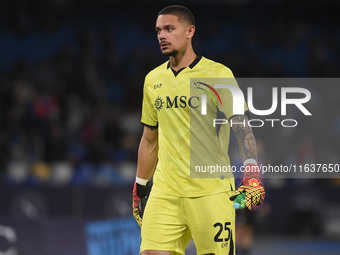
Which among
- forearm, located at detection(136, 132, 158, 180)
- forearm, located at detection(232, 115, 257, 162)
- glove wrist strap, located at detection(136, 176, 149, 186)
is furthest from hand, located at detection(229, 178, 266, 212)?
glove wrist strap, located at detection(136, 176, 149, 186)

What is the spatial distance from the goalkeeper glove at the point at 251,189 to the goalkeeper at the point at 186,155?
0.44 meters

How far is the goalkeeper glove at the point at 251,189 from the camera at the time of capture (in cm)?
387

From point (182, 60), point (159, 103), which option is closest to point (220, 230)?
point (159, 103)

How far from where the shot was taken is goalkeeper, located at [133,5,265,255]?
4328mm

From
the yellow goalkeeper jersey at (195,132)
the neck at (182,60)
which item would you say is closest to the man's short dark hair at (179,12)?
the neck at (182,60)

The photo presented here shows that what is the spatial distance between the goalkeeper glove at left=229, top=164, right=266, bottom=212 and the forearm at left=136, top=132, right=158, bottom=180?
994 mm

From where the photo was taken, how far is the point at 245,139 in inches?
163

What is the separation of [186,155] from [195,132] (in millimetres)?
177

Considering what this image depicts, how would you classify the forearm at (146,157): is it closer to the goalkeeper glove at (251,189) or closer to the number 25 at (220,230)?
the number 25 at (220,230)

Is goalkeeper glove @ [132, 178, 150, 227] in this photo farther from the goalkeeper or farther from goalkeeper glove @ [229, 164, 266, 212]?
goalkeeper glove @ [229, 164, 266, 212]

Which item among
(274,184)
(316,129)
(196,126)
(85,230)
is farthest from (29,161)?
(196,126)

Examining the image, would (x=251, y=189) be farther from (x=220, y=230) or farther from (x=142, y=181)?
(x=142, y=181)

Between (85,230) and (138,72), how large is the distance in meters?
6.82

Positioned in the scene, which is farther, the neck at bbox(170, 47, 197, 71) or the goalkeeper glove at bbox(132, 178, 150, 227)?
the goalkeeper glove at bbox(132, 178, 150, 227)
